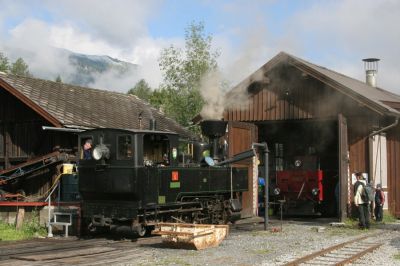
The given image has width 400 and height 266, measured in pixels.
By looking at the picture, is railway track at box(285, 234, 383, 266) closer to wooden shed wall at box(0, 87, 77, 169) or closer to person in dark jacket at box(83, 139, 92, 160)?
person in dark jacket at box(83, 139, 92, 160)

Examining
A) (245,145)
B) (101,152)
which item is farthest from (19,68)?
(101,152)

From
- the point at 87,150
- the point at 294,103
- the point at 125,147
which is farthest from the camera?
the point at 294,103

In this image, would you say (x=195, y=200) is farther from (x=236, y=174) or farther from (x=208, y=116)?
(x=208, y=116)

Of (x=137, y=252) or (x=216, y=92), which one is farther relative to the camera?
(x=216, y=92)

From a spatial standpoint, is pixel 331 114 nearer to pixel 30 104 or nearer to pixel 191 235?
pixel 191 235

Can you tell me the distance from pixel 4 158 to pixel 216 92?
7122 mm

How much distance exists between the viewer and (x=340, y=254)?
1049 cm

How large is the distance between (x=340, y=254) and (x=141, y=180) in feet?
15.0

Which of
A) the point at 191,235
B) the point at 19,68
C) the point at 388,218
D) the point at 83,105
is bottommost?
Result: the point at 388,218

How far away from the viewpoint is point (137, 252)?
10.9 m

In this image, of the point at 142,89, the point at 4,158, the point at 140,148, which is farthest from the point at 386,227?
the point at 142,89

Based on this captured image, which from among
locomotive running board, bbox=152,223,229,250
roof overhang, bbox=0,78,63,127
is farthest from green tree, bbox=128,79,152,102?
locomotive running board, bbox=152,223,229,250

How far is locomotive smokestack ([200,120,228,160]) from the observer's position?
1495cm

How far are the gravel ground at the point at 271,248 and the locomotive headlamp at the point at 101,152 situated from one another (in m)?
2.36
